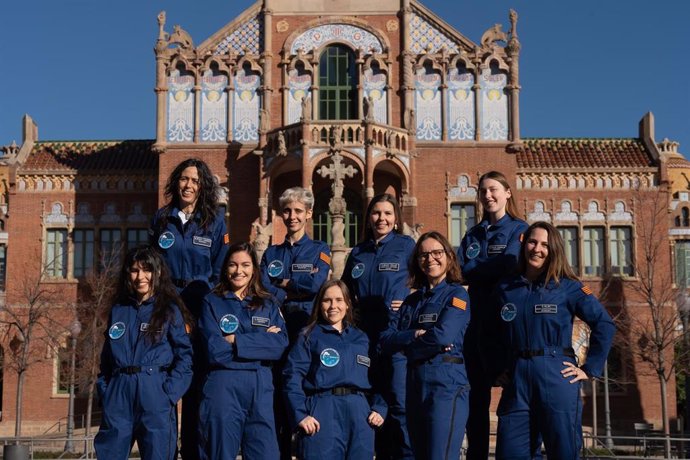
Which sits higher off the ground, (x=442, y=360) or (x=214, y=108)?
(x=214, y=108)

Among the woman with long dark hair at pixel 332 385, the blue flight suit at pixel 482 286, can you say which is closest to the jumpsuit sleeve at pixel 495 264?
the blue flight suit at pixel 482 286

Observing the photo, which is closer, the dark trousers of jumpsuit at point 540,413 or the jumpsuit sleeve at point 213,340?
the dark trousers of jumpsuit at point 540,413

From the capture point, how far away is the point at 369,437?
813cm

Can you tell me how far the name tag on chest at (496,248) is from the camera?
8.91 m

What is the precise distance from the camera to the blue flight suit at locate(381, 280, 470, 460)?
789cm

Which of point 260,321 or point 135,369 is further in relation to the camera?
point 260,321

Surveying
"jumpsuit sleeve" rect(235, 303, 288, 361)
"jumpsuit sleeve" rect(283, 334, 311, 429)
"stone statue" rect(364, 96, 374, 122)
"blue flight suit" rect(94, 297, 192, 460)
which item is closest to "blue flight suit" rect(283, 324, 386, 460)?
"jumpsuit sleeve" rect(283, 334, 311, 429)

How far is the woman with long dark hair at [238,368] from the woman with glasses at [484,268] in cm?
178

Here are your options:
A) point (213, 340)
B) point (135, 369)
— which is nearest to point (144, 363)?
point (135, 369)

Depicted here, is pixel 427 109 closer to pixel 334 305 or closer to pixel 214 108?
pixel 214 108

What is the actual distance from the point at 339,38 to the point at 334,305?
2479 cm

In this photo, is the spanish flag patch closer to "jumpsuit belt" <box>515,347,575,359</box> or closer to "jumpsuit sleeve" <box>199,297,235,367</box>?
"jumpsuit belt" <box>515,347,575,359</box>

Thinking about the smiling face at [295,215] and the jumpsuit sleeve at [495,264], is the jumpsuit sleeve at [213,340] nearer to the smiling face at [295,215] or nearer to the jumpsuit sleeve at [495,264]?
the smiling face at [295,215]

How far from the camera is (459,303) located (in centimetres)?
812
